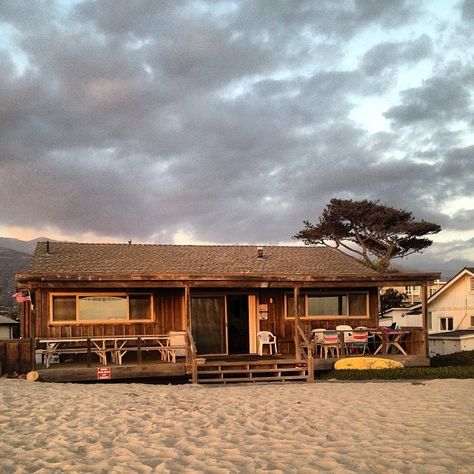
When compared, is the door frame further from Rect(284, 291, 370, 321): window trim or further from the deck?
A: the deck

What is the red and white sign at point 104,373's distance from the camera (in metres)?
14.8

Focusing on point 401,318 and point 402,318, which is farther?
point 401,318

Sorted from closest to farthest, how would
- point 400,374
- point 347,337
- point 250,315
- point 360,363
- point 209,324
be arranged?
point 400,374, point 360,363, point 347,337, point 209,324, point 250,315

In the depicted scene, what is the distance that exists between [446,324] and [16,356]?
83.5ft

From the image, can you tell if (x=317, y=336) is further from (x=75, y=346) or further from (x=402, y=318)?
(x=402, y=318)

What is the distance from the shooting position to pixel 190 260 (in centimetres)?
1998

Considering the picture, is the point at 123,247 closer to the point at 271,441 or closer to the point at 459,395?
the point at 459,395

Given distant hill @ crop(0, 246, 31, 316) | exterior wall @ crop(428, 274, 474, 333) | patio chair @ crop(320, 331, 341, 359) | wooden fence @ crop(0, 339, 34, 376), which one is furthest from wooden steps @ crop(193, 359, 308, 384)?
distant hill @ crop(0, 246, 31, 316)

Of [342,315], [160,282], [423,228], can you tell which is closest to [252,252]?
[342,315]

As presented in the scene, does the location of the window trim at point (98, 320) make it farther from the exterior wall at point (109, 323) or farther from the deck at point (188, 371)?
the deck at point (188, 371)

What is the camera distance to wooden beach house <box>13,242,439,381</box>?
51.6 feet

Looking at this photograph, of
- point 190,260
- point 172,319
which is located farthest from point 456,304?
point 172,319

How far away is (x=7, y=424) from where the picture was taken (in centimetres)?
820

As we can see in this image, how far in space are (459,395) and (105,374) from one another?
832 cm
